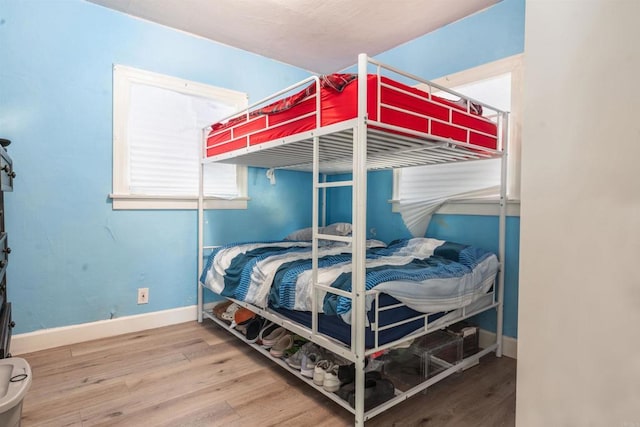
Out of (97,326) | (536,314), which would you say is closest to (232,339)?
(97,326)

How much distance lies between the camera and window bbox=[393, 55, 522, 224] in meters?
2.27

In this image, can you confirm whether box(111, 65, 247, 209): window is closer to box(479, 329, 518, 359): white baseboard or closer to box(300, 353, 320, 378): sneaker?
box(300, 353, 320, 378): sneaker

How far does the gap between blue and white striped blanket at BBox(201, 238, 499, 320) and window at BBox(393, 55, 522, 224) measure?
0.39 m

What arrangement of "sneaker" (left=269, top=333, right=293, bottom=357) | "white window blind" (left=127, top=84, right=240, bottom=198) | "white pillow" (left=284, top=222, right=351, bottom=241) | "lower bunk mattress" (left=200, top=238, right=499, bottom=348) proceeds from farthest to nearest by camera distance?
"white pillow" (left=284, top=222, right=351, bottom=241) → "white window blind" (left=127, top=84, right=240, bottom=198) → "sneaker" (left=269, top=333, right=293, bottom=357) → "lower bunk mattress" (left=200, top=238, right=499, bottom=348)

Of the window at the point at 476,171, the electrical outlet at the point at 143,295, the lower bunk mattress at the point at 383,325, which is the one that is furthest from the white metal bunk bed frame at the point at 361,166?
the electrical outlet at the point at 143,295

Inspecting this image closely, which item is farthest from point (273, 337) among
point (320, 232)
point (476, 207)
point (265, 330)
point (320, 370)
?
point (476, 207)

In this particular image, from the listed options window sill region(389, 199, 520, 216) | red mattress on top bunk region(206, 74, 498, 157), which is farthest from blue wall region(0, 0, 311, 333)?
window sill region(389, 199, 520, 216)

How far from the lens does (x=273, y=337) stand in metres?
2.21

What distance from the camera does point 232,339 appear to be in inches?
98.0

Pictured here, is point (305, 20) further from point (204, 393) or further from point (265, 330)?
point (204, 393)

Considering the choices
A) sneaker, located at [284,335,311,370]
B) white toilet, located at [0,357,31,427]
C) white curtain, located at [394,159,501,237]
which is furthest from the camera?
white curtain, located at [394,159,501,237]

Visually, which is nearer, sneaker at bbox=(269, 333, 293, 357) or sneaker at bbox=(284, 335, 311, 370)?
sneaker at bbox=(284, 335, 311, 370)

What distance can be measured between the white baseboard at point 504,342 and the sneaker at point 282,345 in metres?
1.34

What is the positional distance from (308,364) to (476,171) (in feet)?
5.85
